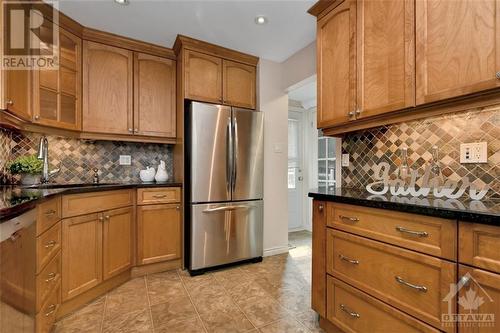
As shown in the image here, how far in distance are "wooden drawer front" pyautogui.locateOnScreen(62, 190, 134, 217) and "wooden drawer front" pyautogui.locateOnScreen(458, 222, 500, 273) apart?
95.9 inches

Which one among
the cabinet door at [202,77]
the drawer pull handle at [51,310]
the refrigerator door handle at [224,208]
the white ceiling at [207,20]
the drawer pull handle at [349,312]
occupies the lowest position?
the drawer pull handle at [51,310]

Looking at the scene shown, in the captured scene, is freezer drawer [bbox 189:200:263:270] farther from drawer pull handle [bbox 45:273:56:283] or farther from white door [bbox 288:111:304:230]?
white door [bbox 288:111:304:230]

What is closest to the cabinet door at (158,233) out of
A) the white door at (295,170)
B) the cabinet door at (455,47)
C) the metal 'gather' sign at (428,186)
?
the metal 'gather' sign at (428,186)

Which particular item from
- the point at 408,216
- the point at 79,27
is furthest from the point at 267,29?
the point at 408,216

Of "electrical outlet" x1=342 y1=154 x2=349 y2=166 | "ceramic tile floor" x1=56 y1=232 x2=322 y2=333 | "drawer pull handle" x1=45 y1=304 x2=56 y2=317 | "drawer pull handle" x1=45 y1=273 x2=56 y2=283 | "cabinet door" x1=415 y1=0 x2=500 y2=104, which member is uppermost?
"cabinet door" x1=415 y1=0 x2=500 y2=104

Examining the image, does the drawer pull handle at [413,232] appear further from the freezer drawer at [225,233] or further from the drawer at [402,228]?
the freezer drawer at [225,233]

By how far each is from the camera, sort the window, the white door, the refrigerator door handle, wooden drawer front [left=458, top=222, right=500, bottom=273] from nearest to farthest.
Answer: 1. wooden drawer front [left=458, top=222, right=500, bottom=273]
2. the refrigerator door handle
3. the window
4. the white door

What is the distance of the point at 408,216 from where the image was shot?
44.8 inches

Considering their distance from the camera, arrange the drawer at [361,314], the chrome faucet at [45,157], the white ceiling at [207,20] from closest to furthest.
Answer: the drawer at [361,314]
the white ceiling at [207,20]
the chrome faucet at [45,157]

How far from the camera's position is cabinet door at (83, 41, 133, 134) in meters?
2.44

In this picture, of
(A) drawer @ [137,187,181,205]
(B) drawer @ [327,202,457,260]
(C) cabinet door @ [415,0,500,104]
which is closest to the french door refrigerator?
(A) drawer @ [137,187,181,205]

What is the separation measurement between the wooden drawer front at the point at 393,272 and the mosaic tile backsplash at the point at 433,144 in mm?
627

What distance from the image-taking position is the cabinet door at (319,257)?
5.32 feet

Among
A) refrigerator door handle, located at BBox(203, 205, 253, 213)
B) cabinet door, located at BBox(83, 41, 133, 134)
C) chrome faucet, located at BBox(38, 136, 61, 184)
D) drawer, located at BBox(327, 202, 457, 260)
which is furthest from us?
refrigerator door handle, located at BBox(203, 205, 253, 213)
